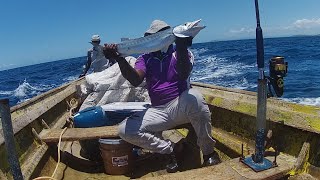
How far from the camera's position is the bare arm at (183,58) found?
3.33 metres

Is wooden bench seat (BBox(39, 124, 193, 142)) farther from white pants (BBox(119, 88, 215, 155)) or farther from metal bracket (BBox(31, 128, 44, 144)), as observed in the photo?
white pants (BBox(119, 88, 215, 155))

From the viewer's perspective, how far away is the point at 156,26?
385 centimetres

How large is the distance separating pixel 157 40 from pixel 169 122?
1.04 m

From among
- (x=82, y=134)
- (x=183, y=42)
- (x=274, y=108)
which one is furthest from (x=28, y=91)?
(x=274, y=108)

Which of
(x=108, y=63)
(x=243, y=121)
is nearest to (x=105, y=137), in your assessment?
(x=243, y=121)

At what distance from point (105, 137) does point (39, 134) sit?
1115mm

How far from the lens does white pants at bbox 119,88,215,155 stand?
3.54 metres

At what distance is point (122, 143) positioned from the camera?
3.85 metres

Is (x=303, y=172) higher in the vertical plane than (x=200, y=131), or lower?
lower

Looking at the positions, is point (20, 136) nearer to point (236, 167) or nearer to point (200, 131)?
point (200, 131)

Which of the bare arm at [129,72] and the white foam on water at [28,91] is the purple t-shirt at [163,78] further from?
the white foam on water at [28,91]

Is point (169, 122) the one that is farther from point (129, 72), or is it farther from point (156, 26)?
point (156, 26)

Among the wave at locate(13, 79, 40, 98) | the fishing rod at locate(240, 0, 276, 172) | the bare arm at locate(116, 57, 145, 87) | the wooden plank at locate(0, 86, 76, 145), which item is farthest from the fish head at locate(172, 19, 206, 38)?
the wave at locate(13, 79, 40, 98)

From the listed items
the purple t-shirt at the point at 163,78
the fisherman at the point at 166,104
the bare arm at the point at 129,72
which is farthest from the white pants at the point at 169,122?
the bare arm at the point at 129,72
